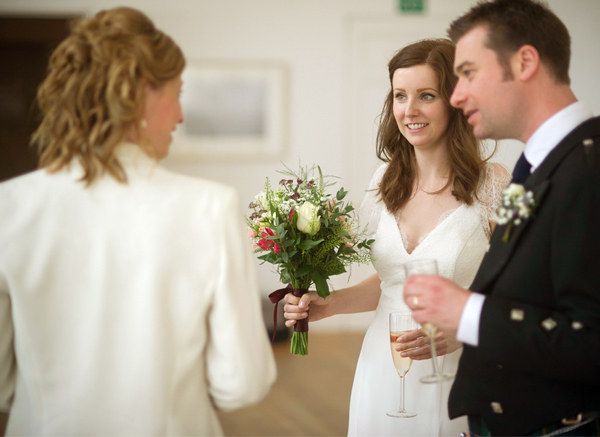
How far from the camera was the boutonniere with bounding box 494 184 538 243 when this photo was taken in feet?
4.19

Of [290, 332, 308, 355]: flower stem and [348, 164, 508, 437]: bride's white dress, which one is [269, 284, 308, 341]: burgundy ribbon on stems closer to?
[290, 332, 308, 355]: flower stem

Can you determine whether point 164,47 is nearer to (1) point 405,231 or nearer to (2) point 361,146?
(1) point 405,231

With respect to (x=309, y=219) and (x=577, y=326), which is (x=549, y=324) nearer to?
(x=577, y=326)

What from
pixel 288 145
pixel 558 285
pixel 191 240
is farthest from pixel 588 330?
pixel 288 145

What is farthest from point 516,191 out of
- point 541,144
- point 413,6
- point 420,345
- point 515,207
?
point 413,6

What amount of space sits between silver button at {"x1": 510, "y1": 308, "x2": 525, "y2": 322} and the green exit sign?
5.71m

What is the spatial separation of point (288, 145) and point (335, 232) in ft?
14.8

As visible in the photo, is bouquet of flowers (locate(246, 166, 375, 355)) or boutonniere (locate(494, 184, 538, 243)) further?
bouquet of flowers (locate(246, 166, 375, 355))

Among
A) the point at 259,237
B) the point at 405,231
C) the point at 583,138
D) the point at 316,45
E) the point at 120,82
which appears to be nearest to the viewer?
the point at 120,82

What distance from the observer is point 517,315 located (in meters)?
1.24

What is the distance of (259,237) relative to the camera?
6.40 feet

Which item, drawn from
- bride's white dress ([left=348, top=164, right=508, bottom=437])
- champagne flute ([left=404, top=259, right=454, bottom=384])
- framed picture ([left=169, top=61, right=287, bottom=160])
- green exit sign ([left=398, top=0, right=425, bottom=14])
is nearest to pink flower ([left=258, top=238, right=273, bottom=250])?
bride's white dress ([left=348, top=164, right=508, bottom=437])

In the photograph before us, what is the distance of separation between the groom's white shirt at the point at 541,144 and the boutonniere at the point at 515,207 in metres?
0.10

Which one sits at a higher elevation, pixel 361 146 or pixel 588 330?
pixel 361 146
